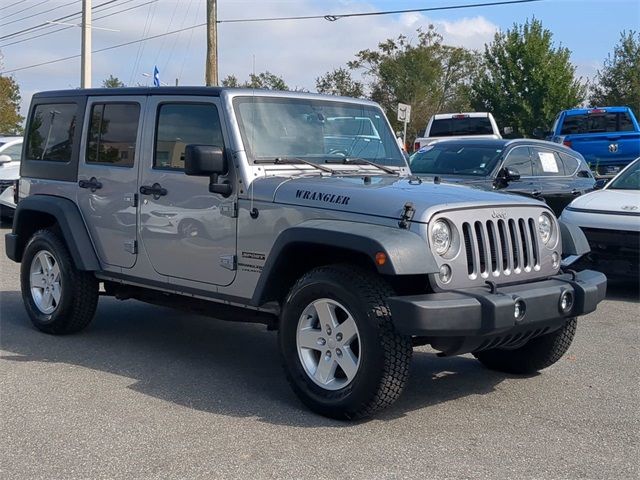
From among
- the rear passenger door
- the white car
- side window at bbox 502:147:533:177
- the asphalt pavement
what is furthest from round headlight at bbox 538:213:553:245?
side window at bbox 502:147:533:177

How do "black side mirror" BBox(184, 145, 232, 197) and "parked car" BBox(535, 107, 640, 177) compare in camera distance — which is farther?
"parked car" BBox(535, 107, 640, 177)

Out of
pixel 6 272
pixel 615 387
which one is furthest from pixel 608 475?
pixel 6 272

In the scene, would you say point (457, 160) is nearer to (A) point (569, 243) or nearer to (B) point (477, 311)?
(A) point (569, 243)

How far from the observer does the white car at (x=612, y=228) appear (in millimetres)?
8469

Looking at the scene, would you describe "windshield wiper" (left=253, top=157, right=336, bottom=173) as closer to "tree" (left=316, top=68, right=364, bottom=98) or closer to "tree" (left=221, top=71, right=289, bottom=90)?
"tree" (left=221, top=71, right=289, bottom=90)

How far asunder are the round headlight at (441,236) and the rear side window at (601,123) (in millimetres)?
15016

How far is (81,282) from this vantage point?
668cm

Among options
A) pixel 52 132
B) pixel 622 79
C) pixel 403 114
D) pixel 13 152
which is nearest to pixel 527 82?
pixel 622 79

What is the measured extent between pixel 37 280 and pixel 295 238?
3159 mm

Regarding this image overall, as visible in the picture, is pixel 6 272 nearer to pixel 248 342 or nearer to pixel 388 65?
pixel 248 342

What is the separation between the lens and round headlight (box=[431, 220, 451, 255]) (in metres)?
4.59

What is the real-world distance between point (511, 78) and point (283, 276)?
33.8 meters

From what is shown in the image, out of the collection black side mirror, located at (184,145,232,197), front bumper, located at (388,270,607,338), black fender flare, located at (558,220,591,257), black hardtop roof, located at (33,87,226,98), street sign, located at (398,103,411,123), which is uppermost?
street sign, located at (398,103,411,123)

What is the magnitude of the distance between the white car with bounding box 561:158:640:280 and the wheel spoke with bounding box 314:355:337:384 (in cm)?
475
